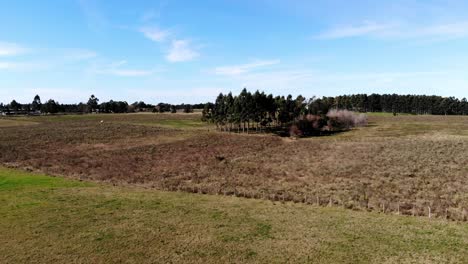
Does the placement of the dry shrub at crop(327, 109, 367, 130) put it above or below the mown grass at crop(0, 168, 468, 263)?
above

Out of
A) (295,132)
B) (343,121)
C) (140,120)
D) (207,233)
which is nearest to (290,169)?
(207,233)

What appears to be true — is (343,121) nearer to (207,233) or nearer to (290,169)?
(290,169)

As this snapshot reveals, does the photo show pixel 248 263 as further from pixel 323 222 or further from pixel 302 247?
pixel 323 222

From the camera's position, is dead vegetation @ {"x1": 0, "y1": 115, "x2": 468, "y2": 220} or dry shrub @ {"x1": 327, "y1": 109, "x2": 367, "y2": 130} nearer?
dead vegetation @ {"x1": 0, "y1": 115, "x2": 468, "y2": 220}

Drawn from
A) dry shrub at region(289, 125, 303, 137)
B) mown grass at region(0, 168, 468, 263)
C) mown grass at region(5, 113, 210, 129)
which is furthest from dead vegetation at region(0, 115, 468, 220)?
mown grass at region(5, 113, 210, 129)

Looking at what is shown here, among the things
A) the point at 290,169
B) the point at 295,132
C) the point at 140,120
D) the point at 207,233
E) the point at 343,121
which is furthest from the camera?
the point at 140,120

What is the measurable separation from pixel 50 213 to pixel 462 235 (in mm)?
23796

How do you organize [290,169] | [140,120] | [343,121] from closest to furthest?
[290,169]
[343,121]
[140,120]

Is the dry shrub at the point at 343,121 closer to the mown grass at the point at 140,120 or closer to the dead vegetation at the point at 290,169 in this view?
the mown grass at the point at 140,120

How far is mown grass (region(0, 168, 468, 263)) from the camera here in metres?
15.7

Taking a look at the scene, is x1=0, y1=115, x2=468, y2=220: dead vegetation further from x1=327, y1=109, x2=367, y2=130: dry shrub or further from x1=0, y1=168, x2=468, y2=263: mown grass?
x1=327, y1=109, x2=367, y2=130: dry shrub

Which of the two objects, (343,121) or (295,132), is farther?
(343,121)

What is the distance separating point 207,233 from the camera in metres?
18.6

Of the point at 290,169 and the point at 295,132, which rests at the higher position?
the point at 295,132
